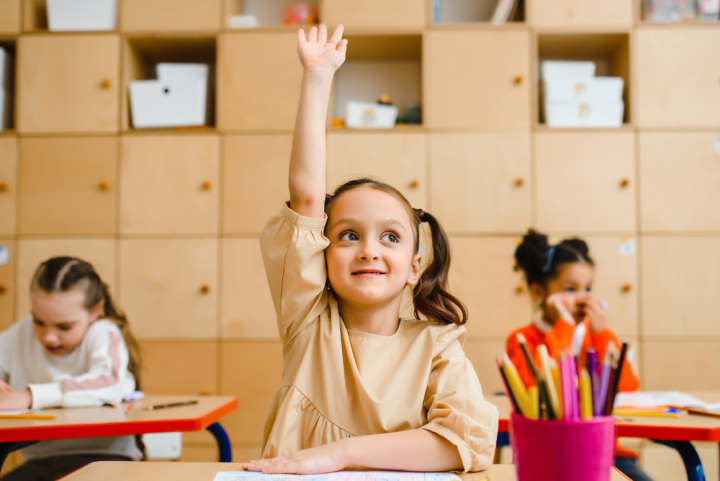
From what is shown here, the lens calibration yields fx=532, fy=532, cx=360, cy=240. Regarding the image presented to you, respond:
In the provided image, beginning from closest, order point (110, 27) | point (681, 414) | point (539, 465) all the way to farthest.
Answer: point (539, 465) < point (681, 414) < point (110, 27)

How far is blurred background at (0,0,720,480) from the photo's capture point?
8.15ft

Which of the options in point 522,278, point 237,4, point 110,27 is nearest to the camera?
point 522,278

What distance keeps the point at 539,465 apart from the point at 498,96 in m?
2.27

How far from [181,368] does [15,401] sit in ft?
3.81

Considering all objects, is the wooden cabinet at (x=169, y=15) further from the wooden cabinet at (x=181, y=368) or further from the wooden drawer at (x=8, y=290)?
the wooden cabinet at (x=181, y=368)

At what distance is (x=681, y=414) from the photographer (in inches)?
50.2

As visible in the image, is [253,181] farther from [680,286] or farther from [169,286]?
[680,286]

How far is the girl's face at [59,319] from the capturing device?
1651 mm

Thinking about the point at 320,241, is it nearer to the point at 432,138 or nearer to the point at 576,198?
the point at 432,138

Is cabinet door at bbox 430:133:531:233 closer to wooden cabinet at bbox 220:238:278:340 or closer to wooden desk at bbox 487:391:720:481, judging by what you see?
wooden cabinet at bbox 220:238:278:340

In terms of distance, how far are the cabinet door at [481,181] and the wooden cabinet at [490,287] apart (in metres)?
0.09

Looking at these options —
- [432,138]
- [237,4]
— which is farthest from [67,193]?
[432,138]

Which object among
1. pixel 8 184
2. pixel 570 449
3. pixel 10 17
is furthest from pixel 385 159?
pixel 570 449

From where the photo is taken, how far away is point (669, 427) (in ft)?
3.83
